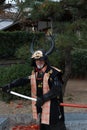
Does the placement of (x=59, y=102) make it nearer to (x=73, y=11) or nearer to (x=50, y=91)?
(x=50, y=91)

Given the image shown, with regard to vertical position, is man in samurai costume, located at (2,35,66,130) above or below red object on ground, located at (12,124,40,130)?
above

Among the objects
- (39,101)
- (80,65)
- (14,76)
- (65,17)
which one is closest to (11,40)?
(80,65)

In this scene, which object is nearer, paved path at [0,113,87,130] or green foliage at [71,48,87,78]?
paved path at [0,113,87,130]

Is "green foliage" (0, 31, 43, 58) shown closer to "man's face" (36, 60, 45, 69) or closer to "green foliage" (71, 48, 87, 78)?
"green foliage" (71, 48, 87, 78)

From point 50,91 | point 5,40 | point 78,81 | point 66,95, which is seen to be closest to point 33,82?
point 50,91

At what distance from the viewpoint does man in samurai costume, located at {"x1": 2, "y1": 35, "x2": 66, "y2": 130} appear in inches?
156

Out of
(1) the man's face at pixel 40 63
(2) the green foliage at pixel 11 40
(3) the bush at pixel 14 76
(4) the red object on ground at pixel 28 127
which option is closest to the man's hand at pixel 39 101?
(1) the man's face at pixel 40 63

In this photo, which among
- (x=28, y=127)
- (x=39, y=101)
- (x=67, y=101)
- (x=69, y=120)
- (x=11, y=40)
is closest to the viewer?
(x=39, y=101)

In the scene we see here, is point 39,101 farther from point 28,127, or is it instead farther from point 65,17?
point 65,17

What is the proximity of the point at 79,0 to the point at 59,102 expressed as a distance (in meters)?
2.38

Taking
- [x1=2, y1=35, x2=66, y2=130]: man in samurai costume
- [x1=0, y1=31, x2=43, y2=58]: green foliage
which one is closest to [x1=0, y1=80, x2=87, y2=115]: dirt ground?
[x1=2, y1=35, x2=66, y2=130]: man in samurai costume

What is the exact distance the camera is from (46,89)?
13.3 feet

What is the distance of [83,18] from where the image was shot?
633 cm

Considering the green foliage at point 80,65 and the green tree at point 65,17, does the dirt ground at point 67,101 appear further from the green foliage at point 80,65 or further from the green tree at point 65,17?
the green foliage at point 80,65
